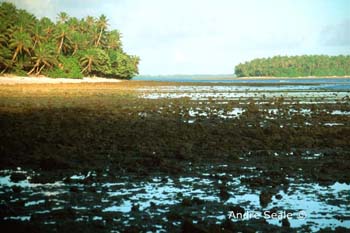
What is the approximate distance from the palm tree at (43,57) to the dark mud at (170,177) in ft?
245

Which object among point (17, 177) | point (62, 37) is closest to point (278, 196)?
point (17, 177)

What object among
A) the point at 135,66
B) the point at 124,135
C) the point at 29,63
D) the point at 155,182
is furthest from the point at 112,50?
the point at 155,182

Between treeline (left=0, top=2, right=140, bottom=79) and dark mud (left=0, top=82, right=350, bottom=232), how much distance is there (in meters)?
69.7

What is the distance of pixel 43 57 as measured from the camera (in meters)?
95.8

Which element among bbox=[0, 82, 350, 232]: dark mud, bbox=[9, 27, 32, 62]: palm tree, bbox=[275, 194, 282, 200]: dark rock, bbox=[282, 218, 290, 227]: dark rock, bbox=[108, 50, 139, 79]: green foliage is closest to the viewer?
bbox=[282, 218, 290, 227]: dark rock

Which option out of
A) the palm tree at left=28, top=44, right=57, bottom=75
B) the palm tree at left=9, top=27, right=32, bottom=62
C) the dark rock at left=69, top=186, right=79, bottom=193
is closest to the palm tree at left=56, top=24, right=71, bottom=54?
the palm tree at left=28, top=44, right=57, bottom=75

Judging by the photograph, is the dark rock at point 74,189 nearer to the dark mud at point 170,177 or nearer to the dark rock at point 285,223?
the dark mud at point 170,177

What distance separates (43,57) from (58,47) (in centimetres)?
1860

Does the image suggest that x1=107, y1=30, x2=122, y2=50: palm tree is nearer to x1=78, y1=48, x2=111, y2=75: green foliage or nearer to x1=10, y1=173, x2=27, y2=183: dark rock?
x1=78, y1=48, x2=111, y2=75: green foliage

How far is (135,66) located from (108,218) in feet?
494

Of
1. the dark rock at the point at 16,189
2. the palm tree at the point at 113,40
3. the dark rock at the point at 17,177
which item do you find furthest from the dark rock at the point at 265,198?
the palm tree at the point at 113,40

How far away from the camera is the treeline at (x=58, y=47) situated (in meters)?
89.1

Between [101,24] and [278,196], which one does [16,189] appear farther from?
Answer: [101,24]

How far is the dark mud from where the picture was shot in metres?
8.60
